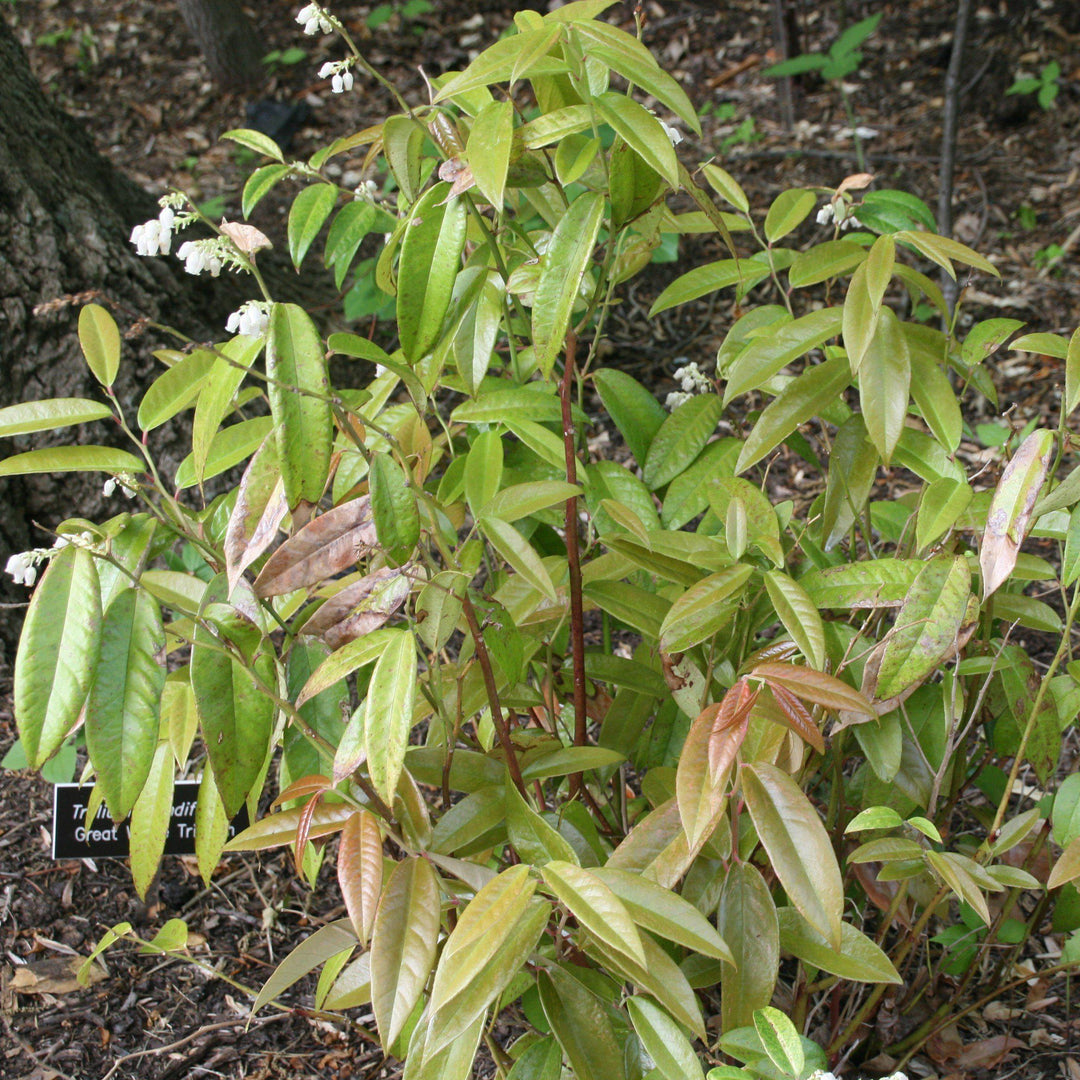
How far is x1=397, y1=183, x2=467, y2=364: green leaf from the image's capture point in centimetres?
89

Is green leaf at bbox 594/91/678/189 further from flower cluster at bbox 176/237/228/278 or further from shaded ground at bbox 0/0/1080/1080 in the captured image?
shaded ground at bbox 0/0/1080/1080

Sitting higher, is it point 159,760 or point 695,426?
point 695,426

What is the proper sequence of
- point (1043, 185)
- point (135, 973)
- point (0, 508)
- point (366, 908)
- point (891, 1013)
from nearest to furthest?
point (366, 908) < point (891, 1013) < point (135, 973) < point (0, 508) < point (1043, 185)

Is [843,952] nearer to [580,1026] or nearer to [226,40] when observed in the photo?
[580,1026]

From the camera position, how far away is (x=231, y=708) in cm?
92

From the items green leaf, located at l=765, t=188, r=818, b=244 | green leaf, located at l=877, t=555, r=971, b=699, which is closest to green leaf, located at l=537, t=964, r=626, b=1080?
green leaf, located at l=877, t=555, r=971, b=699

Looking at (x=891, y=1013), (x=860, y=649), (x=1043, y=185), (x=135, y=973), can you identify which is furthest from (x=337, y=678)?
(x=1043, y=185)

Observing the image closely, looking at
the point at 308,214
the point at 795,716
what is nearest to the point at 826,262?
the point at 795,716

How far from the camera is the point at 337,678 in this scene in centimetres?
86

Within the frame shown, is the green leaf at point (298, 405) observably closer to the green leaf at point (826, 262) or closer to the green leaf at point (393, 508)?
the green leaf at point (393, 508)

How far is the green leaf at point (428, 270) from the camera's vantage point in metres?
0.89

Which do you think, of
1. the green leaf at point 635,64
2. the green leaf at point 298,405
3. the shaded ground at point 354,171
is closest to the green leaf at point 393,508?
the green leaf at point 298,405

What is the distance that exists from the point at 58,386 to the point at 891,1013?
5.88 feet

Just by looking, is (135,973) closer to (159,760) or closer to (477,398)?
(159,760)
